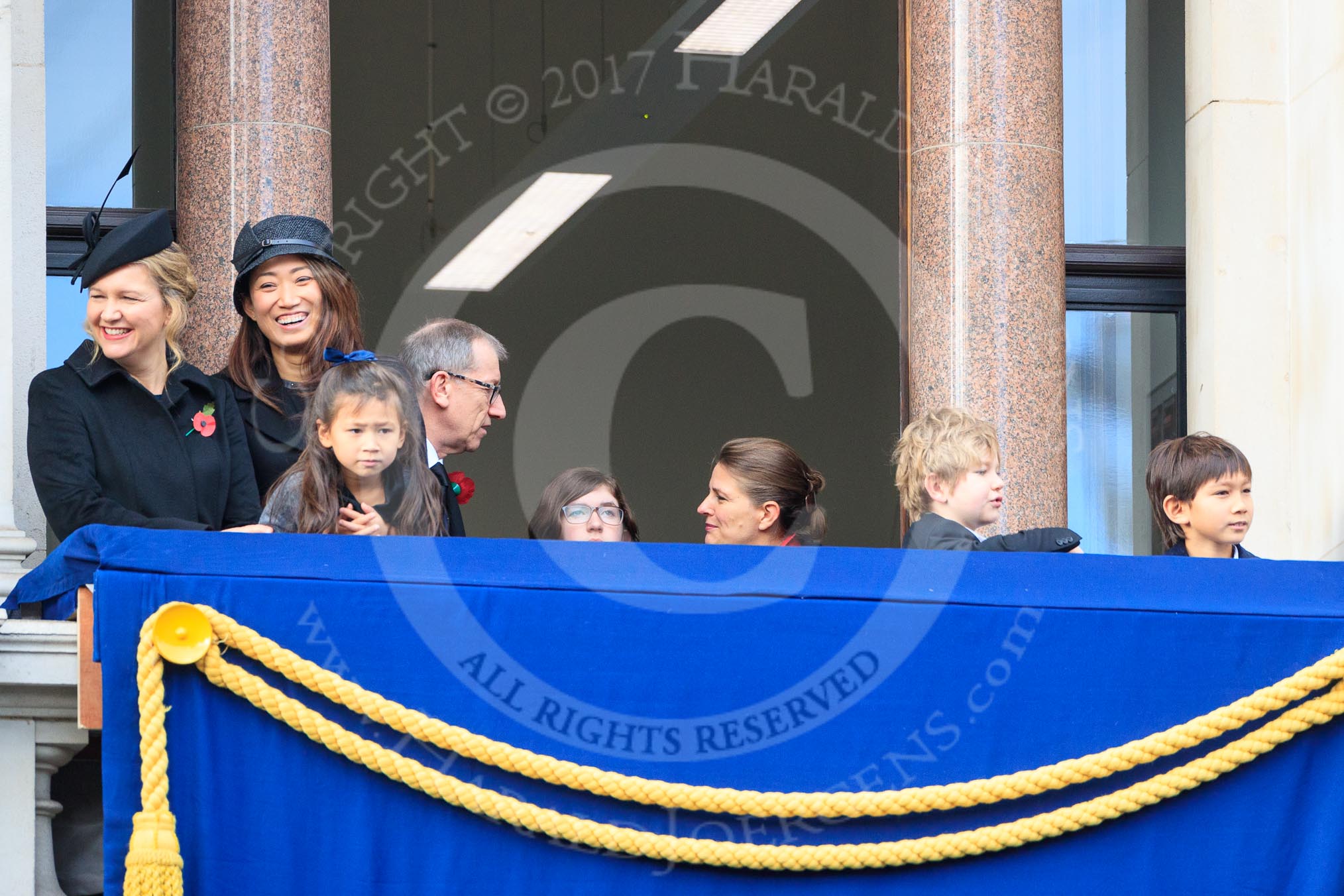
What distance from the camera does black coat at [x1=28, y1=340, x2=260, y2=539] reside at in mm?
4512

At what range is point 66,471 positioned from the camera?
4527 mm

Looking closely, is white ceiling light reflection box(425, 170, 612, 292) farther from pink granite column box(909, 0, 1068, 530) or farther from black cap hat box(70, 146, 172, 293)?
black cap hat box(70, 146, 172, 293)

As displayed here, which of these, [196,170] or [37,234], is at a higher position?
[196,170]

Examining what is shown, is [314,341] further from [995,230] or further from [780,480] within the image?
[995,230]

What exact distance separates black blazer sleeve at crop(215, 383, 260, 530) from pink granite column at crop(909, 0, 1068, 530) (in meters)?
3.01

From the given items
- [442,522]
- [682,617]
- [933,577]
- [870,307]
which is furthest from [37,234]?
[870,307]

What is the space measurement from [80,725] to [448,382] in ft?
5.80

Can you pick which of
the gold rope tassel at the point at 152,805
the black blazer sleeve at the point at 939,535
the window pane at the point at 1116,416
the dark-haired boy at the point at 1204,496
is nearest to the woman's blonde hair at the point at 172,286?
the gold rope tassel at the point at 152,805

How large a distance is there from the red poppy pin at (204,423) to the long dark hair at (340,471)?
38 cm

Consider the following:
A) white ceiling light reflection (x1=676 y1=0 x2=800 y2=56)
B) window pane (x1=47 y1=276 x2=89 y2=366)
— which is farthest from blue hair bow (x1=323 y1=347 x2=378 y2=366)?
white ceiling light reflection (x1=676 y1=0 x2=800 y2=56)

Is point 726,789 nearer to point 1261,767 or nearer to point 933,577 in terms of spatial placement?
point 933,577

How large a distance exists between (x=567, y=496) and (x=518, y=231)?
10572 mm

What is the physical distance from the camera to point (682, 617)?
402 cm

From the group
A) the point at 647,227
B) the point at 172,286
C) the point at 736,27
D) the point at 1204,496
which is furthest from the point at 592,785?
the point at 647,227
